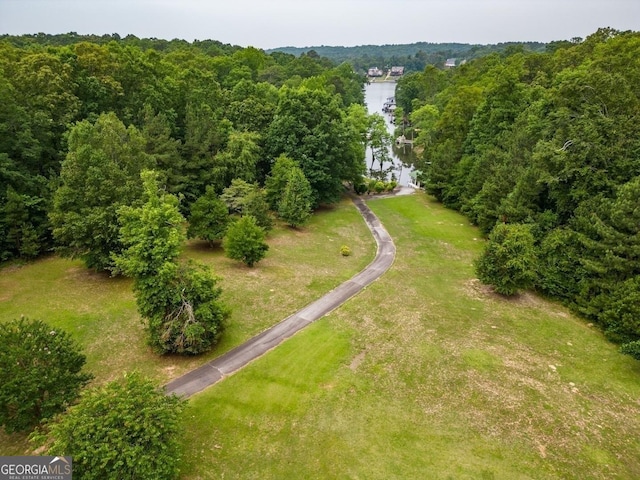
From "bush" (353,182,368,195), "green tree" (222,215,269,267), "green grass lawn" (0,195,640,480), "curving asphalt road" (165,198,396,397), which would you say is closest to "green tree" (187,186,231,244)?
"green grass lawn" (0,195,640,480)

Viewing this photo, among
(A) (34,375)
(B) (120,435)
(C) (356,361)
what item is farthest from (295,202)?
(B) (120,435)

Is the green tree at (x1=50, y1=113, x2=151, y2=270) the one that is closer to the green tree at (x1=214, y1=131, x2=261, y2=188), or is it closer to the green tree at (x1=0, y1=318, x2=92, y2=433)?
the green tree at (x1=0, y1=318, x2=92, y2=433)

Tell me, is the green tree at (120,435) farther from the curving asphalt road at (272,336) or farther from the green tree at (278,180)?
the green tree at (278,180)

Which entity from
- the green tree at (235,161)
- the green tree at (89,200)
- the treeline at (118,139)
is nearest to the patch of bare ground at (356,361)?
the treeline at (118,139)

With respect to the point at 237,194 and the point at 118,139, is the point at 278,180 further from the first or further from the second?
the point at 118,139

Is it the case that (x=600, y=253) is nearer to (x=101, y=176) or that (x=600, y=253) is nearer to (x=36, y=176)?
(x=101, y=176)

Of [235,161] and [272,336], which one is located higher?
[235,161]
